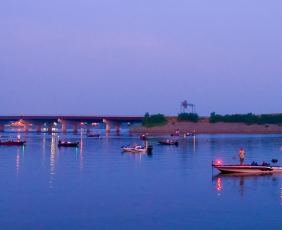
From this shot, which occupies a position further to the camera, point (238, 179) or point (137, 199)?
Answer: point (238, 179)

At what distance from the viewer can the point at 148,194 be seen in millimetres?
40094

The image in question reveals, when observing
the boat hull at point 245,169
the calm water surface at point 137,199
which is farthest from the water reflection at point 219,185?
the boat hull at point 245,169

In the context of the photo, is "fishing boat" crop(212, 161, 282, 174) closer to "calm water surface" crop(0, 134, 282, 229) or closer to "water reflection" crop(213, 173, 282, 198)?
"water reflection" crop(213, 173, 282, 198)

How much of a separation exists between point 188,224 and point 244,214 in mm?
3974

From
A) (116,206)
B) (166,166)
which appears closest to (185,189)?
(116,206)

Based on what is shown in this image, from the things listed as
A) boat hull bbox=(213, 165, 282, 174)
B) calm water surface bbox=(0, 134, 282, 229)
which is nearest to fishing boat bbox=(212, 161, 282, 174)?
boat hull bbox=(213, 165, 282, 174)

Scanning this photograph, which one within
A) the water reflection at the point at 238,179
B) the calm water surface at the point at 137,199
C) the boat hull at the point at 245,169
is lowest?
the calm water surface at the point at 137,199

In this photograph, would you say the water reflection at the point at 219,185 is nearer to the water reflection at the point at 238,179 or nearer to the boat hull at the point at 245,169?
the water reflection at the point at 238,179

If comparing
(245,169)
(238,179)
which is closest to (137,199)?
(238,179)

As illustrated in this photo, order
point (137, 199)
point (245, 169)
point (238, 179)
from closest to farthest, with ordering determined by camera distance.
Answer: point (137, 199), point (238, 179), point (245, 169)

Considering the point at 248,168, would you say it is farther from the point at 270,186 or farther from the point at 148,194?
the point at 148,194

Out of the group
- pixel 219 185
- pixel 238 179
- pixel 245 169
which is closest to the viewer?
pixel 219 185

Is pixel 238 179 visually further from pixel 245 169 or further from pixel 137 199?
pixel 137 199

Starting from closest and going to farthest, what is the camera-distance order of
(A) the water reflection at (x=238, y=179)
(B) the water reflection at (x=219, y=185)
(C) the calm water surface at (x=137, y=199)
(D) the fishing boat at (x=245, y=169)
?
(C) the calm water surface at (x=137, y=199)
(B) the water reflection at (x=219, y=185)
(A) the water reflection at (x=238, y=179)
(D) the fishing boat at (x=245, y=169)
